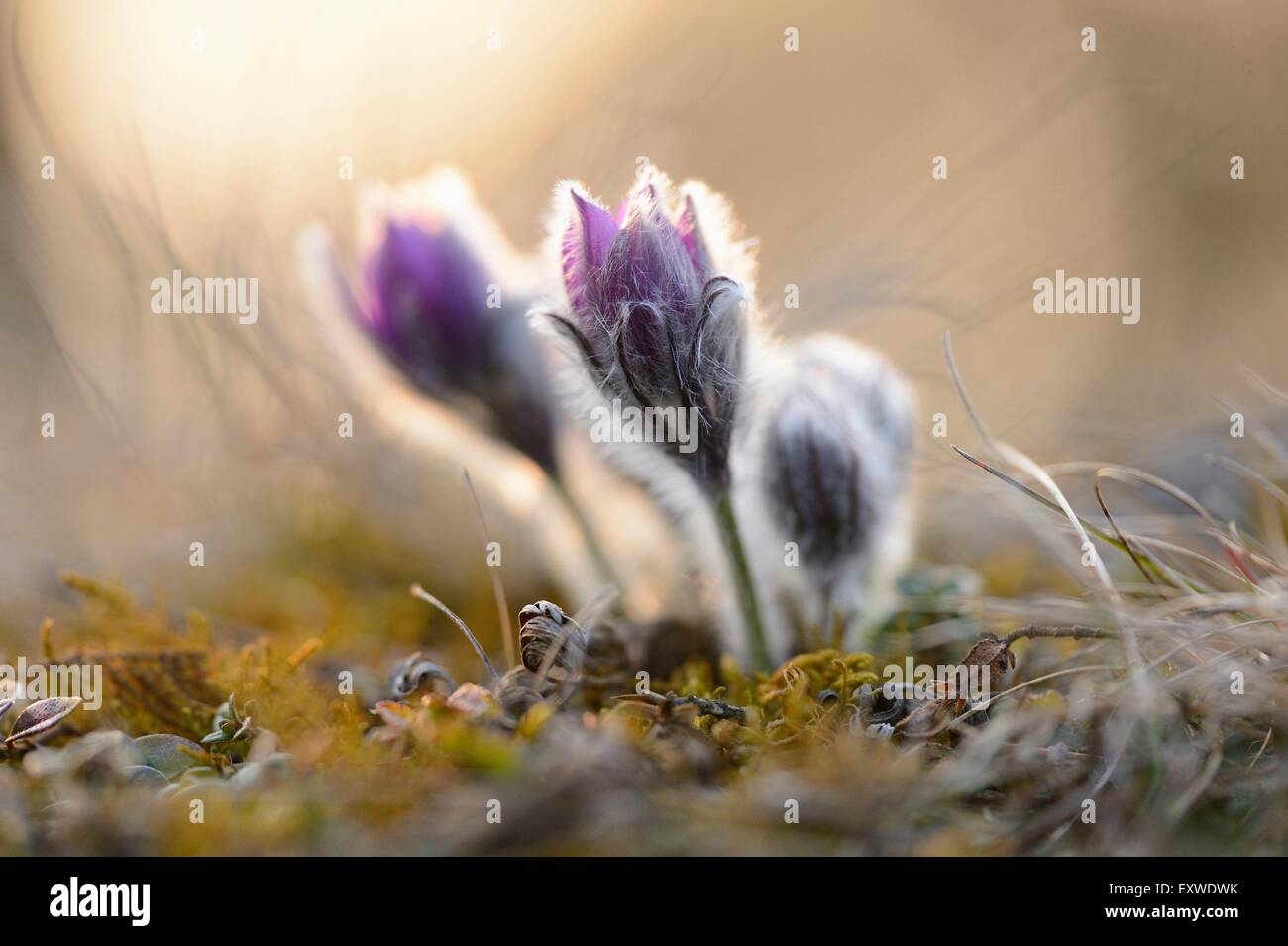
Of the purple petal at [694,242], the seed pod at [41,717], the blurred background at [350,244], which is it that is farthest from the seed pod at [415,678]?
the purple petal at [694,242]

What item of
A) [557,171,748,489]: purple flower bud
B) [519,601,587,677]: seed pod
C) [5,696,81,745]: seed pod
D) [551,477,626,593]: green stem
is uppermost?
[557,171,748,489]: purple flower bud

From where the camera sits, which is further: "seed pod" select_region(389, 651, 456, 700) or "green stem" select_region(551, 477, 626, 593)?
"green stem" select_region(551, 477, 626, 593)

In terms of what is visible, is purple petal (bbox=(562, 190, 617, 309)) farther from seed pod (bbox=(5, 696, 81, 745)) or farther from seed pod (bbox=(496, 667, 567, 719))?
seed pod (bbox=(5, 696, 81, 745))

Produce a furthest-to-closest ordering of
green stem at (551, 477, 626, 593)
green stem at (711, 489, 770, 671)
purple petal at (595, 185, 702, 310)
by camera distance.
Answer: green stem at (551, 477, 626, 593) → green stem at (711, 489, 770, 671) → purple petal at (595, 185, 702, 310)

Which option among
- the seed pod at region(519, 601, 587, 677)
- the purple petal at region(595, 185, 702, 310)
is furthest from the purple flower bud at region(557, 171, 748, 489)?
the seed pod at region(519, 601, 587, 677)

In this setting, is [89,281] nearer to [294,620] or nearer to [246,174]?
[246,174]

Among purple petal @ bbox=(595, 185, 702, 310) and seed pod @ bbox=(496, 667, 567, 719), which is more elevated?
purple petal @ bbox=(595, 185, 702, 310)
